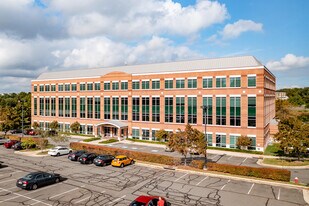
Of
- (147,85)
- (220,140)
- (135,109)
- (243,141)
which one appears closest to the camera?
(243,141)

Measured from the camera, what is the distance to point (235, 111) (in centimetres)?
4706

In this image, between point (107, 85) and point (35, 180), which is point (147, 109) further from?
point (35, 180)

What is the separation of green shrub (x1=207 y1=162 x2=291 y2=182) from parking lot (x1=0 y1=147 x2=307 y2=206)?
2.13 meters

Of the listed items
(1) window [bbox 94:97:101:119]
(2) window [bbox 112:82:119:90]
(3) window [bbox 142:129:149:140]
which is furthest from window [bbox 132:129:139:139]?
(2) window [bbox 112:82:119:90]

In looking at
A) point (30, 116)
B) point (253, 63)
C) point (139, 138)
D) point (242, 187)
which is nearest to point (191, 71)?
point (253, 63)

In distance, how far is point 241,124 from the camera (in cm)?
4631

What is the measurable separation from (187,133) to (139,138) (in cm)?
2648

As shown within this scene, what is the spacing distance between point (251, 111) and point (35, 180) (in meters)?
37.2

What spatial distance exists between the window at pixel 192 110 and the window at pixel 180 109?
139cm

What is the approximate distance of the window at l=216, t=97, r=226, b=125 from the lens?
48.2 meters

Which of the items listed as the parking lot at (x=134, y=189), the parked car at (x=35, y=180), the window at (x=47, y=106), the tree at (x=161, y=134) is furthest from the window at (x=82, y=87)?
the parked car at (x=35, y=180)

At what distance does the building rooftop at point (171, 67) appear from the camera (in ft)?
→ 160

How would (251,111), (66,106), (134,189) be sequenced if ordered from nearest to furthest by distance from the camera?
(134,189) → (251,111) → (66,106)

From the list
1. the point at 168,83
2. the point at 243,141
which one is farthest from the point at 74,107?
the point at 243,141
